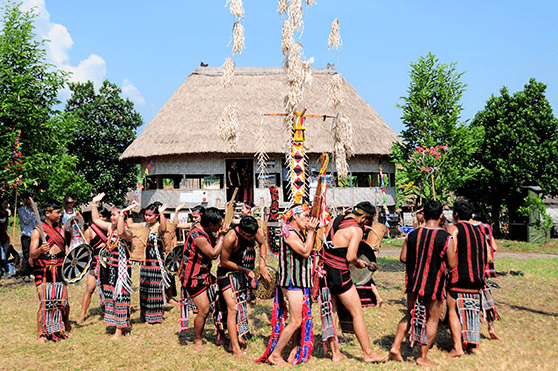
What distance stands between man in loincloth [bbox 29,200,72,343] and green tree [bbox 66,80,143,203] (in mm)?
20935

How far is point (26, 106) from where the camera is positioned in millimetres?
11367

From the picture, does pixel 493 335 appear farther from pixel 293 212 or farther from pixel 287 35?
pixel 287 35

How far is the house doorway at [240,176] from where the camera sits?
21484mm

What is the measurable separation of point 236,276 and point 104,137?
23.0 metres

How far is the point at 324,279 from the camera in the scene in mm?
5445

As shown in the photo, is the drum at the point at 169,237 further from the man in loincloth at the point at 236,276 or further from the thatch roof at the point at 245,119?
Result: the thatch roof at the point at 245,119

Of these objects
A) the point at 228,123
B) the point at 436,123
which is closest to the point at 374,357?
the point at 228,123

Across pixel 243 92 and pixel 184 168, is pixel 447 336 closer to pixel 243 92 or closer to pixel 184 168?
pixel 184 168

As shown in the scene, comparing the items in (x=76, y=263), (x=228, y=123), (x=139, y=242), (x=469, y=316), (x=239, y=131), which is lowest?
(x=469, y=316)

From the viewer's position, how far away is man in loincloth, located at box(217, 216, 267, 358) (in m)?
5.53

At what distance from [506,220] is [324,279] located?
775 inches

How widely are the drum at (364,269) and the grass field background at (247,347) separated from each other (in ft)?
2.55

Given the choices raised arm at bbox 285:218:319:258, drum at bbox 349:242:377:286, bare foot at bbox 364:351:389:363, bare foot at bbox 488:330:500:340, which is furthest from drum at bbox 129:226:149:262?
bare foot at bbox 488:330:500:340

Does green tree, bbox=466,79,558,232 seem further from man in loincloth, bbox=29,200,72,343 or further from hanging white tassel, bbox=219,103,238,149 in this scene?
man in loincloth, bbox=29,200,72,343
